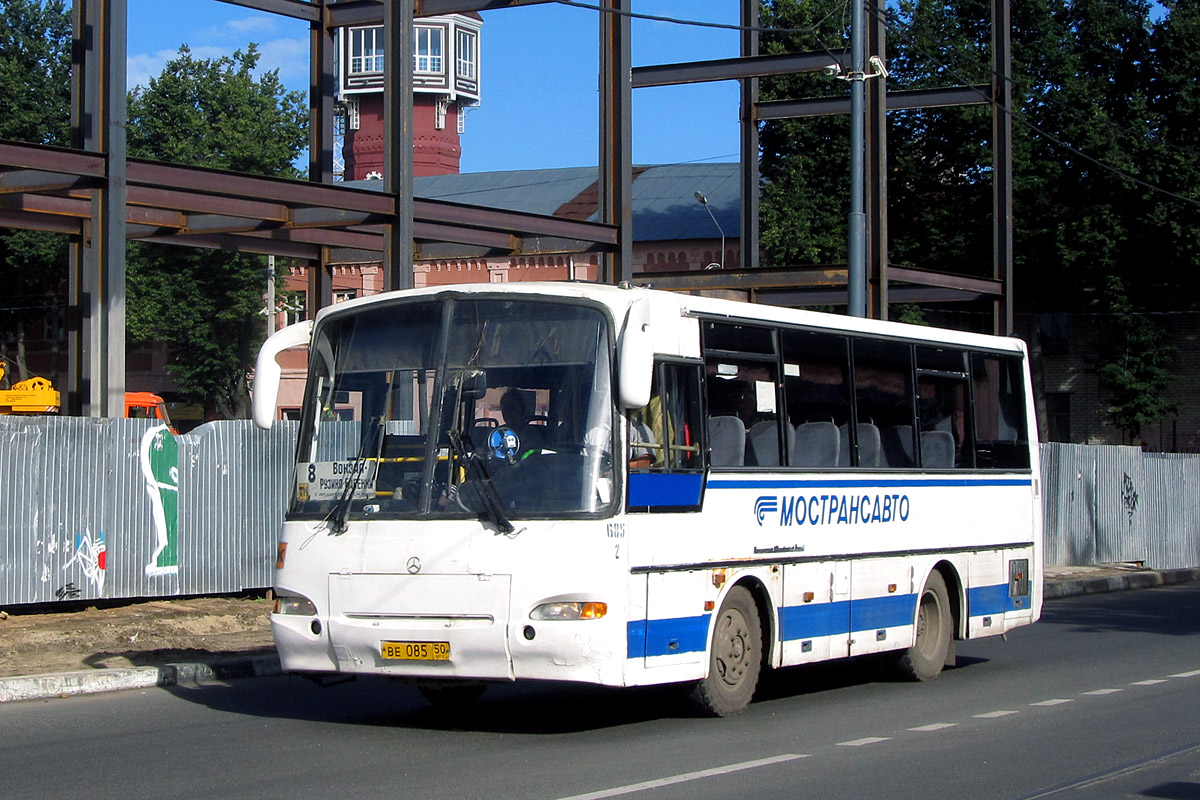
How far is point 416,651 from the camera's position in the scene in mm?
9000

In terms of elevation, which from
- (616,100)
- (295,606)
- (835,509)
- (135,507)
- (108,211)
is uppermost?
(616,100)

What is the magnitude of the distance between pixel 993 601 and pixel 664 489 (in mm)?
5210

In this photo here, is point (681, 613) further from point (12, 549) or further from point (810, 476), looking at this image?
point (12, 549)

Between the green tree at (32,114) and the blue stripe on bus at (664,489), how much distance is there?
184 feet

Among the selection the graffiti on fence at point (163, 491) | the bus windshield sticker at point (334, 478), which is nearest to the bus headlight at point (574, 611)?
the bus windshield sticker at point (334, 478)

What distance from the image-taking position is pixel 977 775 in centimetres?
798

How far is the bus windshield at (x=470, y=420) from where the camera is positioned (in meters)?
8.98

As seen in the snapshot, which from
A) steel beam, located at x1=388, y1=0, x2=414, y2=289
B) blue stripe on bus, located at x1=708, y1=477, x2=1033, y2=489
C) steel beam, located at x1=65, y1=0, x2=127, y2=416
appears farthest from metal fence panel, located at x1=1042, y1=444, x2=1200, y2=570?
steel beam, located at x1=65, y1=0, x2=127, y2=416

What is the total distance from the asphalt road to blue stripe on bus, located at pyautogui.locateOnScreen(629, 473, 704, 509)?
4.67ft

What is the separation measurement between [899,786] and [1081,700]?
159 inches

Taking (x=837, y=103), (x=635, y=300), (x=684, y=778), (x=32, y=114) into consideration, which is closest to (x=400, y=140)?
(x=635, y=300)

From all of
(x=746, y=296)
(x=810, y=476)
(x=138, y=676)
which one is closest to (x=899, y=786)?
(x=810, y=476)

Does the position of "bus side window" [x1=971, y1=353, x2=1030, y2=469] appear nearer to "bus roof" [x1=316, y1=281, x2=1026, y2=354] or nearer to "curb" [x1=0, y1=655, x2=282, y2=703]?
"bus roof" [x1=316, y1=281, x2=1026, y2=354]

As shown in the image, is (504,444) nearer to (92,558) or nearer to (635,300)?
(635,300)
